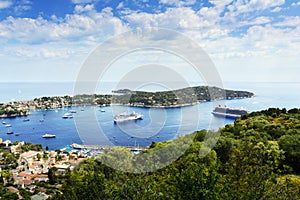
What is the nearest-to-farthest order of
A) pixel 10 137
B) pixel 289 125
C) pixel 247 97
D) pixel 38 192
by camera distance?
pixel 289 125
pixel 38 192
pixel 10 137
pixel 247 97

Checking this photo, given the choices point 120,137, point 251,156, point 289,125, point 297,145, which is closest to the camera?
point 251,156

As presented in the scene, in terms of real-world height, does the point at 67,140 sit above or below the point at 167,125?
below

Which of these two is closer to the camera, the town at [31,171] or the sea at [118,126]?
the town at [31,171]

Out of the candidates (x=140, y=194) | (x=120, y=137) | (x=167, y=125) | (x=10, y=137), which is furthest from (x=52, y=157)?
(x=140, y=194)

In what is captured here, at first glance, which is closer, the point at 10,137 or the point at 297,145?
the point at 297,145

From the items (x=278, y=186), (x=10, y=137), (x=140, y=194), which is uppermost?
(x=278, y=186)

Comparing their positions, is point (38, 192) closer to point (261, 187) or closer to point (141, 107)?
point (261, 187)

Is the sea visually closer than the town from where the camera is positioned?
No

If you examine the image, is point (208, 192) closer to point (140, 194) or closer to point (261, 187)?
point (261, 187)

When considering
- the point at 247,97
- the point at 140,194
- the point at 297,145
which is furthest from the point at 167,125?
the point at 247,97
